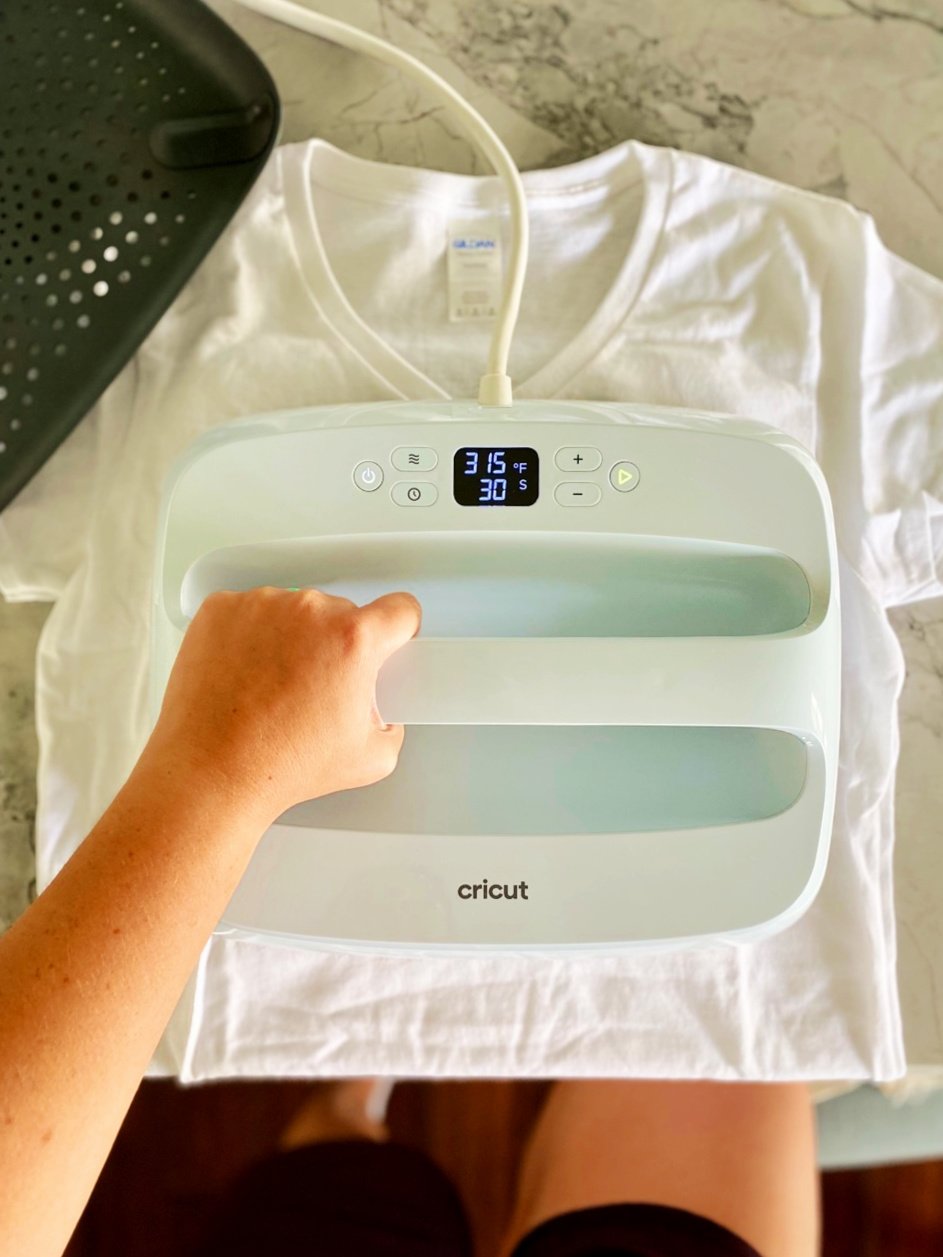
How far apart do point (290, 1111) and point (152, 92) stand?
2.89 ft

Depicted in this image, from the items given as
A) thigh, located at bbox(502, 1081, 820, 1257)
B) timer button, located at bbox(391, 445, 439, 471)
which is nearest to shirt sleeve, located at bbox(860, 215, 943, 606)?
timer button, located at bbox(391, 445, 439, 471)

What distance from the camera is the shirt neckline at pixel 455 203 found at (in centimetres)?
62

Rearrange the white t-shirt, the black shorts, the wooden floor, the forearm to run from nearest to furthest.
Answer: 1. the forearm
2. the white t-shirt
3. the black shorts
4. the wooden floor

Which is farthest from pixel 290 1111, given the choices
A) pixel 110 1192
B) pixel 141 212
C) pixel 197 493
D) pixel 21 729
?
pixel 141 212

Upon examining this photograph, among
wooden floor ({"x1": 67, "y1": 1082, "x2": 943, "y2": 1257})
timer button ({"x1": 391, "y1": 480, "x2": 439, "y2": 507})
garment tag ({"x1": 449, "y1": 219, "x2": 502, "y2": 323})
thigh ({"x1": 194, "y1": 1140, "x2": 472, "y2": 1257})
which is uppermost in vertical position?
garment tag ({"x1": 449, "y1": 219, "x2": 502, "y2": 323})

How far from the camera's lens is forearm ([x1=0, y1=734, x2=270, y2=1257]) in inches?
12.4

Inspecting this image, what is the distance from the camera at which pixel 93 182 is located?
0.61 m

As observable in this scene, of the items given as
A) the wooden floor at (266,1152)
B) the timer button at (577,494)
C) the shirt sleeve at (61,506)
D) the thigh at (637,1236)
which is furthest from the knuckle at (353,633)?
the wooden floor at (266,1152)

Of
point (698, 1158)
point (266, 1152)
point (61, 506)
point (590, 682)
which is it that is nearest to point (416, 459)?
point (590, 682)

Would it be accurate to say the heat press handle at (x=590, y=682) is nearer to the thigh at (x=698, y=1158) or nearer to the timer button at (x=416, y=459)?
the timer button at (x=416, y=459)

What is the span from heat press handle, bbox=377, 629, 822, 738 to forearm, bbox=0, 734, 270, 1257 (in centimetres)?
11

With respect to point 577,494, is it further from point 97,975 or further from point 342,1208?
point 342,1208

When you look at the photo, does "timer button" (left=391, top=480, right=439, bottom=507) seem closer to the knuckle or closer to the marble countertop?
the knuckle

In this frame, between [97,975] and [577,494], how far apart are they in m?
0.32
